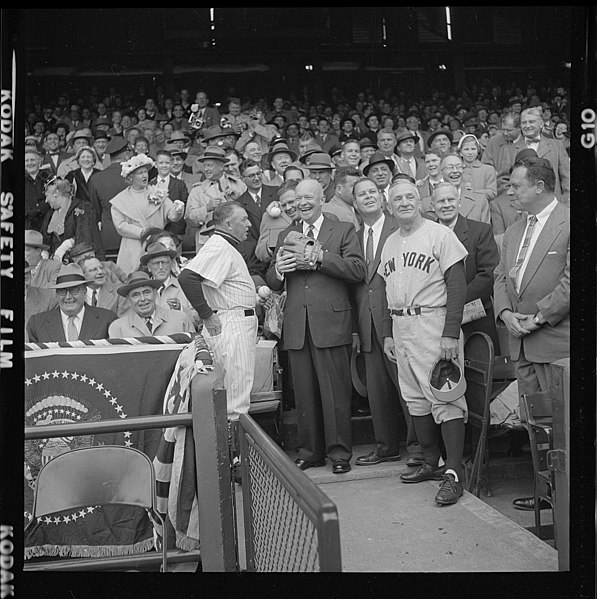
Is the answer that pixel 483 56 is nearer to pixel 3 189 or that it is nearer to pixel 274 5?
pixel 274 5

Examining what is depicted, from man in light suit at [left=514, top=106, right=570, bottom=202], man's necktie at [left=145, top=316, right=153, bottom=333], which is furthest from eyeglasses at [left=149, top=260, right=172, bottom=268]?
man in light suit at [left=514, top=106, right=570, bottom=202]

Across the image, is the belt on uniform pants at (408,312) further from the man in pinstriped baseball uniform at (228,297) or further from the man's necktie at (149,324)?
the man's necktie at (149,324)

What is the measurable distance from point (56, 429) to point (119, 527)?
1111mm

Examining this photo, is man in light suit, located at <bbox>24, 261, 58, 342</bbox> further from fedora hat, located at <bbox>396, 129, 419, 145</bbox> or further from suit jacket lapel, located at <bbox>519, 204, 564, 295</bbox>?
suit jacket lapel, located at <bbox>519, 204, 564, 295</bbox>

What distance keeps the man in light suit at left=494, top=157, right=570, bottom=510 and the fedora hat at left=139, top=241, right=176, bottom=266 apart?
167cm

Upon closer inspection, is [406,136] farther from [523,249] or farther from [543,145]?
[523,249]

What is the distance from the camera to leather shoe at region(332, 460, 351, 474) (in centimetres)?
396

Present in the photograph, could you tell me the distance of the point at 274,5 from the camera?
350 centimetres

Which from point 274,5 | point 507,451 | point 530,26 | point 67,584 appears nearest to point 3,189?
point 274,5

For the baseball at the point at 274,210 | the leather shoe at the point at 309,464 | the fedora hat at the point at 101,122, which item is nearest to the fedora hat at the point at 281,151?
the baseball at the point at 274,210

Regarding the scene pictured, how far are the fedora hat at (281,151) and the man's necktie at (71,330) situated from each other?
52.5 inches

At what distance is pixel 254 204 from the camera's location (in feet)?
13.9

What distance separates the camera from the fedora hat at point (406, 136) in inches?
158

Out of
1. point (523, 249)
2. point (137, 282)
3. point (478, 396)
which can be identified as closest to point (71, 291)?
point (137, 282)
